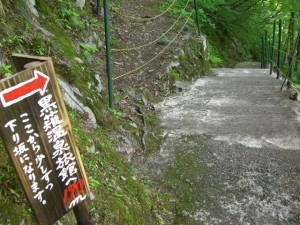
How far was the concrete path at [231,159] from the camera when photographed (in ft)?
10.3

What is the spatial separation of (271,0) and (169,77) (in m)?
6.93

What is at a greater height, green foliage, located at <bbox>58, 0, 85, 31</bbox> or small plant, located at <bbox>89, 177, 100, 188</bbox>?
green foliage, located at <bbox>58, 0, 85, 31</bbox>

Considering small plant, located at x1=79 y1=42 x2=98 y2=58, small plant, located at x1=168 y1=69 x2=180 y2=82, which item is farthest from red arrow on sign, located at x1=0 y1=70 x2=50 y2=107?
small plant, located at x1=168 y1=69 x2=180 y2=82

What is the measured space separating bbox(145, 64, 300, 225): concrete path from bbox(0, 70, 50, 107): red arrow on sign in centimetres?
205

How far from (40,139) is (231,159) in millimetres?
2723

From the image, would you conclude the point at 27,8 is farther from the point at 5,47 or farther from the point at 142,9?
the point at 142,9

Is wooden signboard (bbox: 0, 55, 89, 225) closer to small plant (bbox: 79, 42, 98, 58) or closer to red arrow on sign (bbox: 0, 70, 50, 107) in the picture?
red arrow on sign (bbox: 0, 70, 50, 107)

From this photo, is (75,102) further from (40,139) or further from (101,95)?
(40,139)

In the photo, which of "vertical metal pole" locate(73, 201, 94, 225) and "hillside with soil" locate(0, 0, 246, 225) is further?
"hillside with soil" locate(0, 0, 246, 225)

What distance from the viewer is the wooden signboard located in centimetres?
142

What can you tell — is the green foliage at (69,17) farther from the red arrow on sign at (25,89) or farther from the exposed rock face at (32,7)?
the red arrow on sign at (25,89)

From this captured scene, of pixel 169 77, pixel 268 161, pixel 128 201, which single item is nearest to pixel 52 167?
pixel 128 201

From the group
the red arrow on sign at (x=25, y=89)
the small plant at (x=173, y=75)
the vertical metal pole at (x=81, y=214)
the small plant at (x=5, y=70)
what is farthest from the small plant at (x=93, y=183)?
the small plant at (x=173, y=75)

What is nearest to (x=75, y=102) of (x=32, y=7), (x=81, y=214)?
(x=32, y=7)
